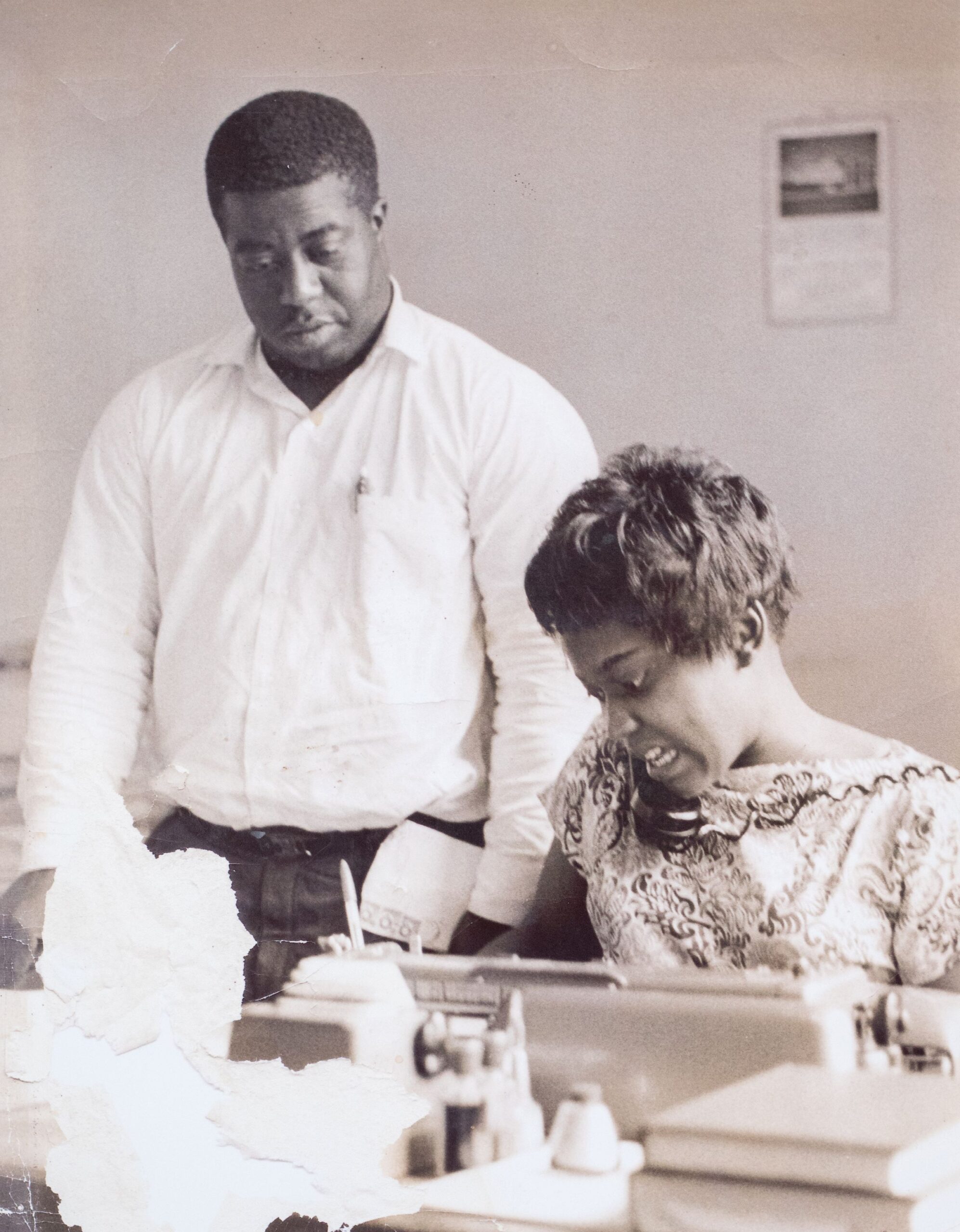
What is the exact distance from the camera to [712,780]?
1591 millimetres

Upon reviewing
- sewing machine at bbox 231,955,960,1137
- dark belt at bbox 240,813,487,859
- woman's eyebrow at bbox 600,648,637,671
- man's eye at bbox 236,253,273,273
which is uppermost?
man's eye at bbox 236,253,273,273

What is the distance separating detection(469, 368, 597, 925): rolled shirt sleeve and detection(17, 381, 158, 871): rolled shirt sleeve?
0.50 meters

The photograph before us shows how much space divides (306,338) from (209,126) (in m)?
0.35

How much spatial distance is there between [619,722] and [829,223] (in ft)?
2.39

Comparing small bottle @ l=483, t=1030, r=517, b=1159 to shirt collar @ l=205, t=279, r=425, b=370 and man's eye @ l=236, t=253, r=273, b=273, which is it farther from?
man's eye @ l=236, t=253, r=273, b=273

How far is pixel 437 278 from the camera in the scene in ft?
5.46

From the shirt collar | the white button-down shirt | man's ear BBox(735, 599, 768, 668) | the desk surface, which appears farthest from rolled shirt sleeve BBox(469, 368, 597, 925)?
the desk surface

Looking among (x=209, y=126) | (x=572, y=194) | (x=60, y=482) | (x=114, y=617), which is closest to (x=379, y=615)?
(x=114, y=617)

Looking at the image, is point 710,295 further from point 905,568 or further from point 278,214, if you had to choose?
point 278,214

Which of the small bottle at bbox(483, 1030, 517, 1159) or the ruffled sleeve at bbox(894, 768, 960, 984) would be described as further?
the small bottle at bbox(483, 1030, 517, 1159)

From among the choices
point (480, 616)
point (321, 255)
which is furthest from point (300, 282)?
point (480, 616)

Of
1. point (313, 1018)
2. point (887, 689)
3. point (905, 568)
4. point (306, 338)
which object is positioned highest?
point (306, 338)

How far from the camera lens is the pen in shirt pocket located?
1.68m

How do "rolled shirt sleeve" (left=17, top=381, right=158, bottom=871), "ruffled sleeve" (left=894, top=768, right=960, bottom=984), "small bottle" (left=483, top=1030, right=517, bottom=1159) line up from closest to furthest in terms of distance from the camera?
"ruffled sleeve" (left=894, top=768, right=960, bottom=984), "small bottle" (left=483, top=1030, right=517, bottom=1159), "rolled shirt sleeve" (left=17, top=381, right=158, bottom=871)
